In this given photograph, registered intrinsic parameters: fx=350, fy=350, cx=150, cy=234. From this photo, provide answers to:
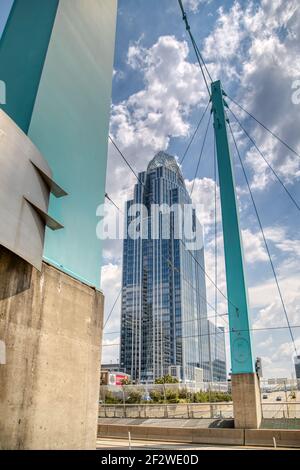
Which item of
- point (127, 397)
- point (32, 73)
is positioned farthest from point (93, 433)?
point (127, 397)

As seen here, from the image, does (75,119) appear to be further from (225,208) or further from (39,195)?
(225,208)

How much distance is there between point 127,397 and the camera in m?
28.3

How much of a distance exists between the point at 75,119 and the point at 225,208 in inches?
660

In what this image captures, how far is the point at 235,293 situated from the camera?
21062 mm

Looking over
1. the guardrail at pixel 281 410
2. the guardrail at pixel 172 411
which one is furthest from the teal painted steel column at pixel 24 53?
the guardrail at pixel 172 411

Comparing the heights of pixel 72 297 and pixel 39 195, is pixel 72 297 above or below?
below

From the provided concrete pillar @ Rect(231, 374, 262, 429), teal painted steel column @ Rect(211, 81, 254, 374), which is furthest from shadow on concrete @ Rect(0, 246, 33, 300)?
teal painted steel column @ Rect(211, 81, 254, 374)

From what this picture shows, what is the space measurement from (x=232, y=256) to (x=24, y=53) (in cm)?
1731

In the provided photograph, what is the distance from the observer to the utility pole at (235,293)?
17.8 metres

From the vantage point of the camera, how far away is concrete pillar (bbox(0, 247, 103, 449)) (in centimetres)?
497

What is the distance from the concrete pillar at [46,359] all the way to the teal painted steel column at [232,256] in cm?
→ 1432

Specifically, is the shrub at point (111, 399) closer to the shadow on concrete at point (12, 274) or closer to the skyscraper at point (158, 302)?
the shadow on concrete at point (12, 274)

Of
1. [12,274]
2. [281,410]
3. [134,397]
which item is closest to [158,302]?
[134,397]

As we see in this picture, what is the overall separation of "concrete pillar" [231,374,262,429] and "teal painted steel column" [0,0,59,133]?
1707 centimetres
